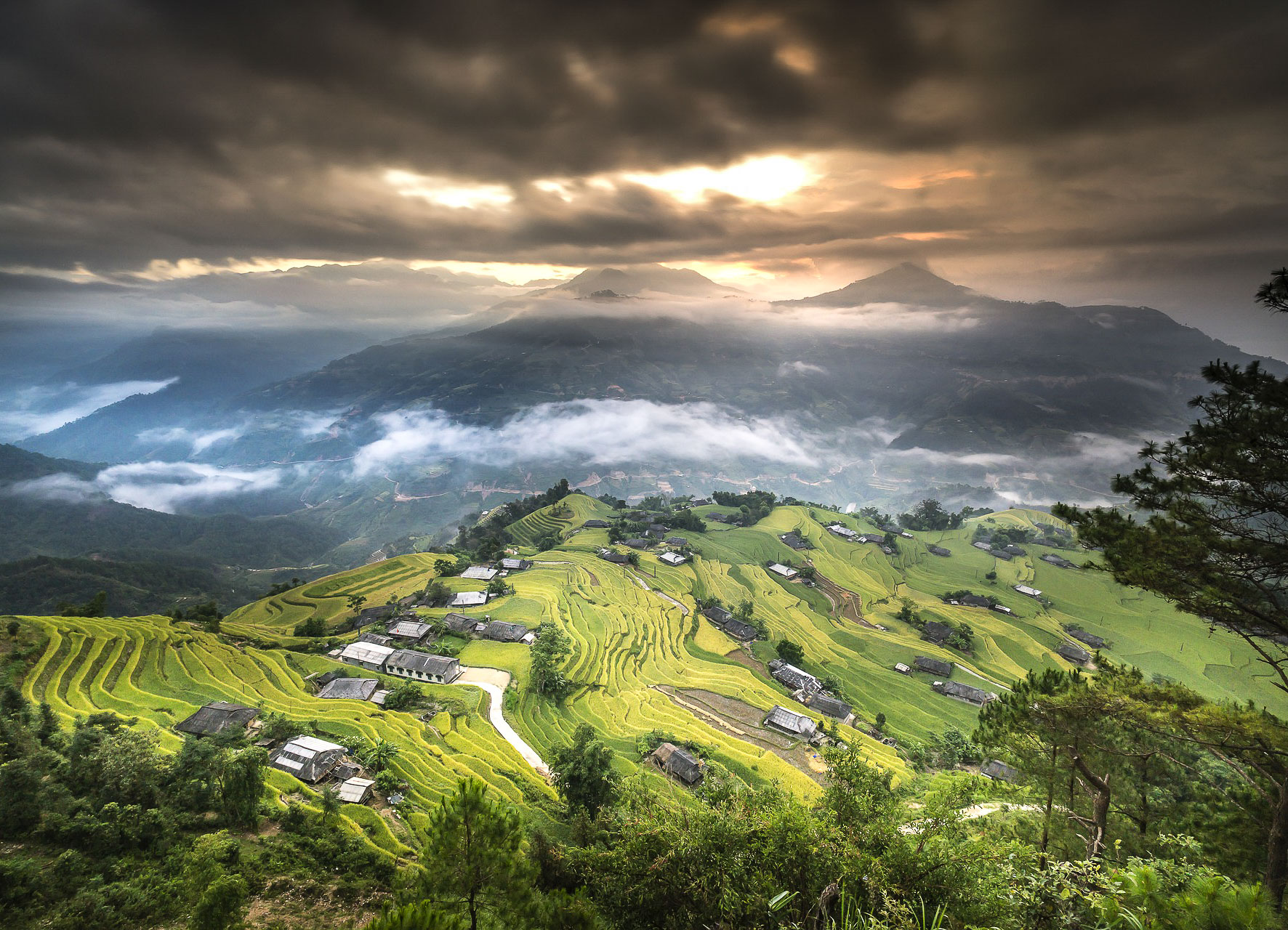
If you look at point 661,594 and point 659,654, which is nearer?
point 659,654

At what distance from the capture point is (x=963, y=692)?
51.4m

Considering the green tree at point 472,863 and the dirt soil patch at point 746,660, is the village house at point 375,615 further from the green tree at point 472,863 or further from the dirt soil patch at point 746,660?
the green tree at point 472,863

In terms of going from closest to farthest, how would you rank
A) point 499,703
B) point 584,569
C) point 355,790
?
point 355,790
point 499,703
point 584,569

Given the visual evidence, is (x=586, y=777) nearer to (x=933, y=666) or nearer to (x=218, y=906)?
(x=218, y=906)

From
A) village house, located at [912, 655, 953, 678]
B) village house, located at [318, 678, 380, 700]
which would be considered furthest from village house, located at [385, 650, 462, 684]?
village house, located at [912, 655, 953, 678]

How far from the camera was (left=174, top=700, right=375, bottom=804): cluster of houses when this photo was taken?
23.6 metres

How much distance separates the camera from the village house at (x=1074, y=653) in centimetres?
5738

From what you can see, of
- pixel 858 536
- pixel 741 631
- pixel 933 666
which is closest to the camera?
pixel 933 666

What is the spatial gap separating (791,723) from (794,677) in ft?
34.1

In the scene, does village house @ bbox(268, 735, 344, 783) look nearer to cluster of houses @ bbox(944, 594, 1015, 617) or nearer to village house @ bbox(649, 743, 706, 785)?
village house @ bbox(649, 743, 706, 785)

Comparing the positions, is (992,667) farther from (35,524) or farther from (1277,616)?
(35,524)

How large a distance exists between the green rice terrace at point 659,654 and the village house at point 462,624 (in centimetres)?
266

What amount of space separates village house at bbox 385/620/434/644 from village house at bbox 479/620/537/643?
5.37m

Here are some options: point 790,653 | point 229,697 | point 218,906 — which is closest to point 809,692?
point 790,653
